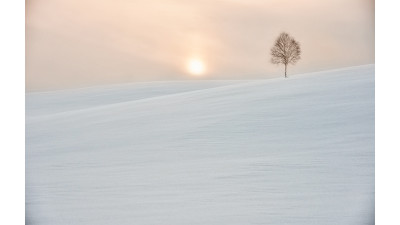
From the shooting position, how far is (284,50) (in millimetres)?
3062

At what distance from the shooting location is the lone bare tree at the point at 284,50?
3.04 m

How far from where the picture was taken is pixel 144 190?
2.99m

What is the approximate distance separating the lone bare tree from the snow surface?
117 millimetres

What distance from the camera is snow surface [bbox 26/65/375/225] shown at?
117 inches

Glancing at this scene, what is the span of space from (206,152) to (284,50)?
656 mm

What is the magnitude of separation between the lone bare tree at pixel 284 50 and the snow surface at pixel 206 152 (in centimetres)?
12
